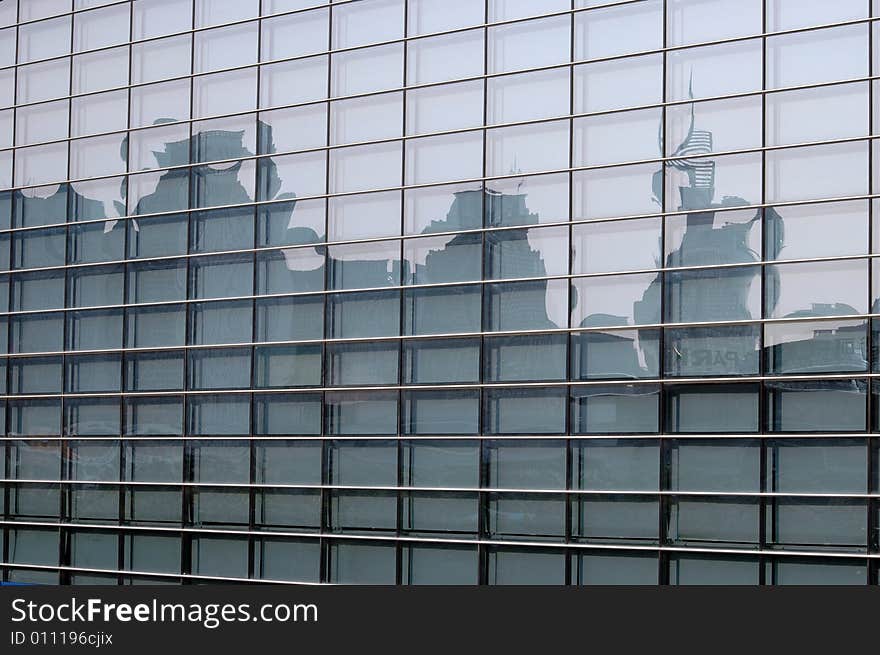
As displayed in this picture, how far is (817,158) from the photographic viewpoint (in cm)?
1884

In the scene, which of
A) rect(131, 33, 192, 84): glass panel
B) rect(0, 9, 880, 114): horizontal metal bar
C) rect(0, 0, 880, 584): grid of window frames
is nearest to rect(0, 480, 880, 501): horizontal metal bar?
rect(0, 0, 880, 584): grid of window frames

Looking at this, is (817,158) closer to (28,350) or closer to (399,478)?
(399,478)

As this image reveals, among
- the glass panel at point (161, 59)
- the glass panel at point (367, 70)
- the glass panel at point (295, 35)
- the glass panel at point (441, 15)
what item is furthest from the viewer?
the glass panel at point (161, 59)

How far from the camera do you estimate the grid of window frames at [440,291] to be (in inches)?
741

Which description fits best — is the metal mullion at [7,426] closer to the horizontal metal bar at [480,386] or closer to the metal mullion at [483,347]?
the horizontal metal bar at [480,386]

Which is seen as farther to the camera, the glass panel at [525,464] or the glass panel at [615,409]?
the glass panel at [525,464]

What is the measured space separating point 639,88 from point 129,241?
34.9ft

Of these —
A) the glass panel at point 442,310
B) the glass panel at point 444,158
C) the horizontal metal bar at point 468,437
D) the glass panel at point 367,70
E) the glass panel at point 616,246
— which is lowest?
the horizontal metal bar at point 468,437

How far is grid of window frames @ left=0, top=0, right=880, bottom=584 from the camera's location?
61.7 ft

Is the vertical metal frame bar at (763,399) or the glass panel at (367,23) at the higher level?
the glass panel at (367,23)

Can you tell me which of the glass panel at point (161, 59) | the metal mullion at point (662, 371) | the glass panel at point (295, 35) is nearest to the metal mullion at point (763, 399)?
the metal mullion at point (662, 371)

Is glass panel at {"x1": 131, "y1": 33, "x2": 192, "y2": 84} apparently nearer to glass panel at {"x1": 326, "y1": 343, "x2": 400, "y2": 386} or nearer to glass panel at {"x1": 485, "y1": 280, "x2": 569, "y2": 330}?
glass panel at {"x1": 326, "y1": 343, "x2": 400, "y2": 386}

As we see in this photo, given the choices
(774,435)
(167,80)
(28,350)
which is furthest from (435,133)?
(28,350)

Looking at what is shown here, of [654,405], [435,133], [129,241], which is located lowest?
[654,405]
